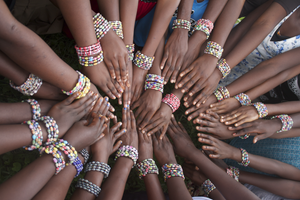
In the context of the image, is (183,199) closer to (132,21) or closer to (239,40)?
(132,21)

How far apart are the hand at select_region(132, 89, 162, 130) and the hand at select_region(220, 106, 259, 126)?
2.11ft

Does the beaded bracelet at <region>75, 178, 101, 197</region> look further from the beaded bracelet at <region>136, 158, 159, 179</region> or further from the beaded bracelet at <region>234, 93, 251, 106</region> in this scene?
the beaded bracelet at <region>234, 93, 251, 106</region>

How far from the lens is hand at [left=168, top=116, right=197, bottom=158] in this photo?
75.1 inches

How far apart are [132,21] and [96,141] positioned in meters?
0.95

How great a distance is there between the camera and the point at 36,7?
63.8 inches

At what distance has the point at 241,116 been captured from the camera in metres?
1.87

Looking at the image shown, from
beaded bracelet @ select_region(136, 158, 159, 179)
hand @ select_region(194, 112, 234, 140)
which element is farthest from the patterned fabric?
beaded bracelet @ select_region(136, 158, 159, 179)

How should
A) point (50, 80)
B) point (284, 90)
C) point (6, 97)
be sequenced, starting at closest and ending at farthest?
point (50, 80) < point (6, 97) < point (284, 90)

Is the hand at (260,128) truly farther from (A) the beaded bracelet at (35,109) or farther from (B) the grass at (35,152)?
(A) the beaded bracelet at (35,109)

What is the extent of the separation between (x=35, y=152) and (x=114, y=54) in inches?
47.3

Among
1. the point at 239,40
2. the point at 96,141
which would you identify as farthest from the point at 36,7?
the point at 239,40

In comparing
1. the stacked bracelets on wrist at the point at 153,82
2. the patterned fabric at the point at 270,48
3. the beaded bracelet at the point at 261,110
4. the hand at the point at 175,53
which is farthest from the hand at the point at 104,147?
the patterned fabric at the point at 270,48

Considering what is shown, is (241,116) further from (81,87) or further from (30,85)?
(30,85)

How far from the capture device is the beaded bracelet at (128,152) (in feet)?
5.29
